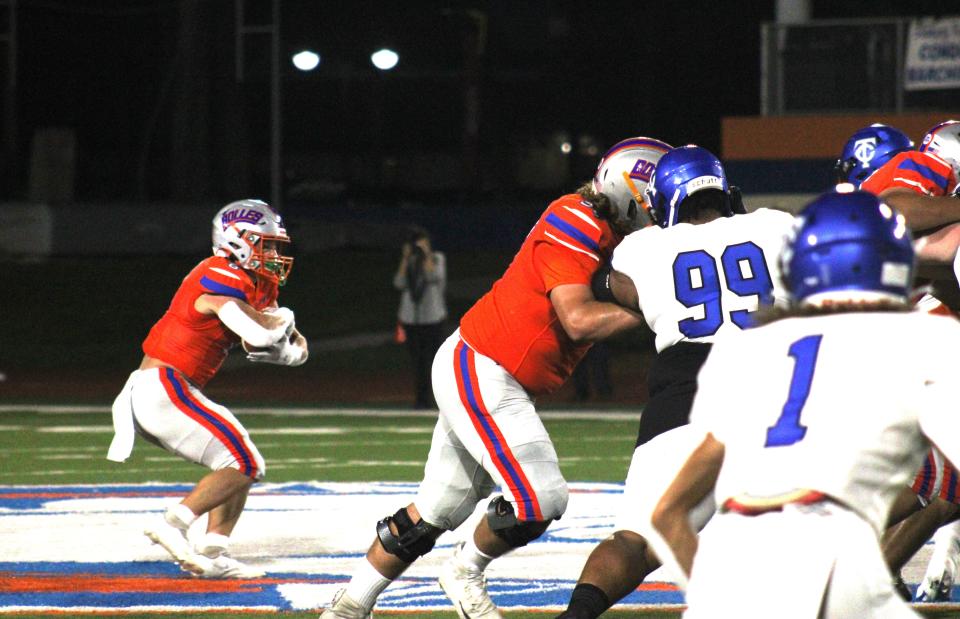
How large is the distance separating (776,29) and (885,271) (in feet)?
57.3

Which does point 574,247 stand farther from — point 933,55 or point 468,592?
point 933,55

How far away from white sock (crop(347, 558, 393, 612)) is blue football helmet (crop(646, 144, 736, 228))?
68.6 inches

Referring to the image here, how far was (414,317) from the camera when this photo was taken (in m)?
17.3

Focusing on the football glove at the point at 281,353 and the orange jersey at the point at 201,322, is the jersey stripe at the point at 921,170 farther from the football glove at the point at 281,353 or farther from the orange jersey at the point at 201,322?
the orange jersey at the point at 201,322

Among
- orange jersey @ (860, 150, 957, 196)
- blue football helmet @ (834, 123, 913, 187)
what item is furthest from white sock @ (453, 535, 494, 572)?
blue football helmet @ (834, 123, 913, 187)

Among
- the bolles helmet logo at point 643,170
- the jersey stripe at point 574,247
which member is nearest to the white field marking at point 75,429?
the jersey stripe at point 574,247

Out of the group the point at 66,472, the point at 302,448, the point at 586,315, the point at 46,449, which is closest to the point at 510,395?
the point at 586,315

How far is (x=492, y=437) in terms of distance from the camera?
243 inches

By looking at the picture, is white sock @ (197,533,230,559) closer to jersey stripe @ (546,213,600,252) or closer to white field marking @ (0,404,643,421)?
jersey stripe @ (546,213,600,252)

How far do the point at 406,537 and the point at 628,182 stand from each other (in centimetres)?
155

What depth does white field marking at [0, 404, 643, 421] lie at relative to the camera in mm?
16672

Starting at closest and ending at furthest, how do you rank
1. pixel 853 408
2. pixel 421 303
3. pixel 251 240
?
1. pixel 853 408
2. pixel 251 240
3. pixel 421 303

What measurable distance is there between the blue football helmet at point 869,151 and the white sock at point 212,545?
3.32m

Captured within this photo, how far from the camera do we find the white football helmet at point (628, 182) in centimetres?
604
